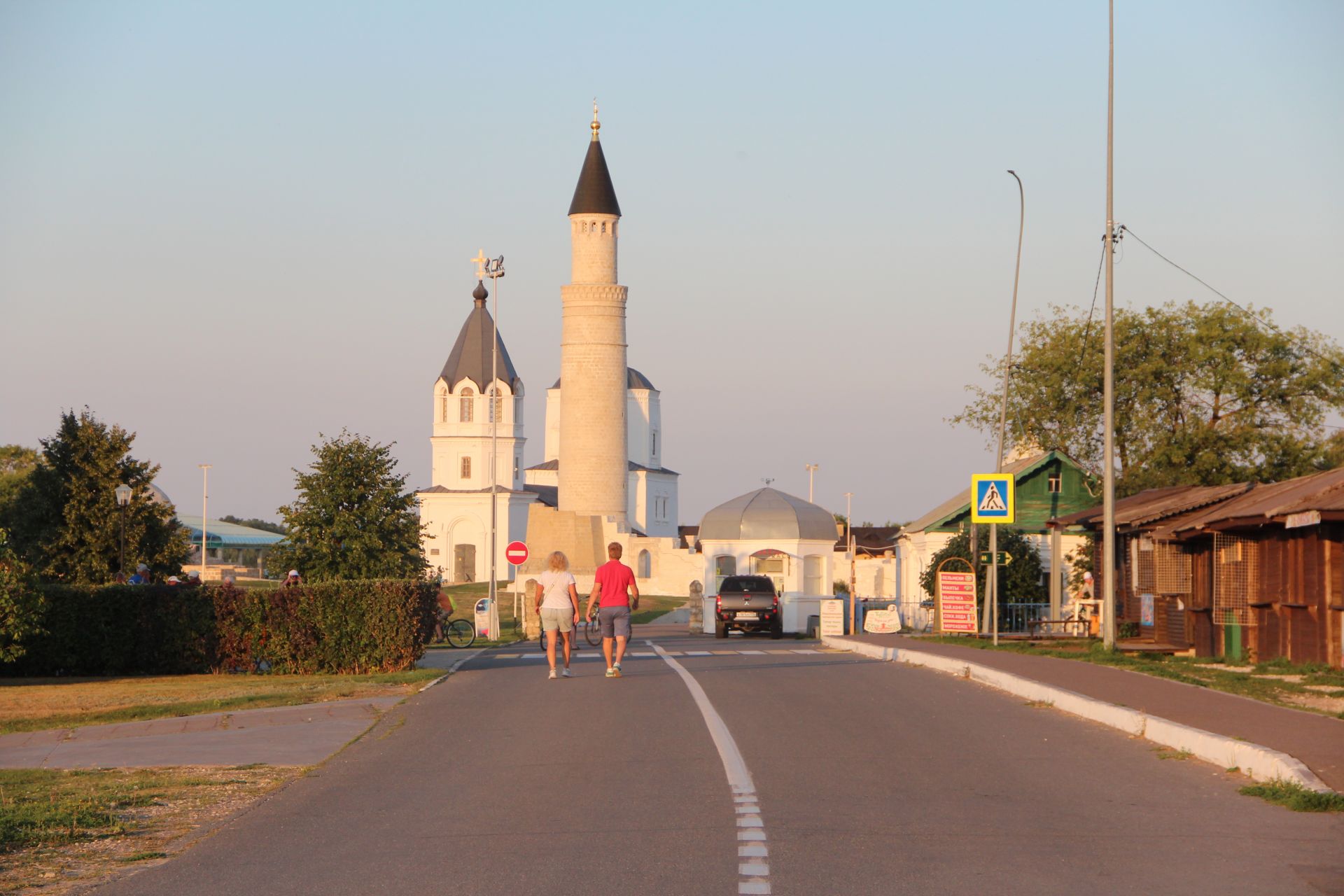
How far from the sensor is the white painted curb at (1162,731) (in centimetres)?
950

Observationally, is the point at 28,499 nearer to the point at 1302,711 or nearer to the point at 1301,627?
the point at 1301,627

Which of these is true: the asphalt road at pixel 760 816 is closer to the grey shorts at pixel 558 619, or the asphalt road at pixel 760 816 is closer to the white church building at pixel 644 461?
the grey shorts at pixel 558 619

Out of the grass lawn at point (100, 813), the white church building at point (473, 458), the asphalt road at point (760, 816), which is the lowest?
the grass lawn at point (100, 813)

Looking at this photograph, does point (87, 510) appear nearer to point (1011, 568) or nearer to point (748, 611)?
point (748, 611)

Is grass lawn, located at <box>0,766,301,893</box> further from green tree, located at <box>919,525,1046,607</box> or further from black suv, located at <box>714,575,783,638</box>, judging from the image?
black suv, located at <box>714,575,783,638</box>

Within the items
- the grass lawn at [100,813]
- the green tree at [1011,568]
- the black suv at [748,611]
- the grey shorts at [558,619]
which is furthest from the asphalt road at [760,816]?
the black suv at [748,611]

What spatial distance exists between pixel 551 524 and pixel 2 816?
68.5 metres

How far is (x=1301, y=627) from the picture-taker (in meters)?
19.5

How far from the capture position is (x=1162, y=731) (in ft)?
38.4

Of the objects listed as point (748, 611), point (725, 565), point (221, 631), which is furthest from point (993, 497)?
point (725, 565)

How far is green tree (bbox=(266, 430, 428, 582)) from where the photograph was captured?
114 feet

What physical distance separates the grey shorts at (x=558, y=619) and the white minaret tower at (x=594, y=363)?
65.3 meters

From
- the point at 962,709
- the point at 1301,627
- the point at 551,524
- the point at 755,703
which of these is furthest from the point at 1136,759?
the point at 551,524

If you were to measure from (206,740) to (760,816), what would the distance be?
258 inches
